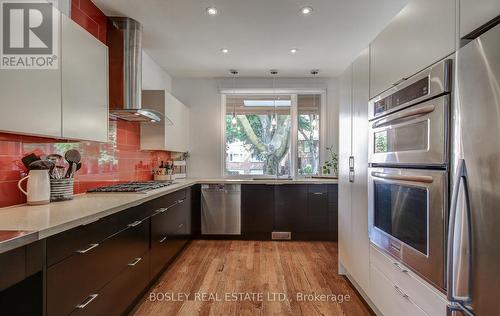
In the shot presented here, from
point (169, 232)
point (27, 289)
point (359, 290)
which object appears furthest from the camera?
point (169, 232)

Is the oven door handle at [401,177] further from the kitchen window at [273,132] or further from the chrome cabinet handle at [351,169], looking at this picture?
the kitchen window at [273,132]

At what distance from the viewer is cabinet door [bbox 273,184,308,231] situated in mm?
3752

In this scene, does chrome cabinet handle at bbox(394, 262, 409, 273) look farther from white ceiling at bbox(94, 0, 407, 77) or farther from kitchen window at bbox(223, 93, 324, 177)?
kitchen window at bbox(223, 93, 324, 177)

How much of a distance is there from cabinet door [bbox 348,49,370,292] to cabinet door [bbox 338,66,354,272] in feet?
0.35

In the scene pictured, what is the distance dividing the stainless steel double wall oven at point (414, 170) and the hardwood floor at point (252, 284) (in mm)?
809

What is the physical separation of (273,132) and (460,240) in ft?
11.7

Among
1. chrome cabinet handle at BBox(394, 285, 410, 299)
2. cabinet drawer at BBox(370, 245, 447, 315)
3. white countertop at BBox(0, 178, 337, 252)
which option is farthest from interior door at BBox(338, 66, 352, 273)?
white countertop at BBox(0, 178, 337, 252)

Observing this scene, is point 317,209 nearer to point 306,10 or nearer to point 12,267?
point 306,10

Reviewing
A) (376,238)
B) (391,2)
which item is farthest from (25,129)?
(391,2)

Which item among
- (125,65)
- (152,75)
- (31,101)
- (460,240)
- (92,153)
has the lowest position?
(460,240)

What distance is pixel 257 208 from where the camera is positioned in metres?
3.78

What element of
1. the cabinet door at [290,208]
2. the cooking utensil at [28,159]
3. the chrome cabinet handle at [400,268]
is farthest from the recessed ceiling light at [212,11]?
the chrome cabinet handle at [400,268]

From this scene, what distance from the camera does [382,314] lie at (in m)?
1.75

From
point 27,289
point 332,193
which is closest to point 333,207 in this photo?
point 332,193
